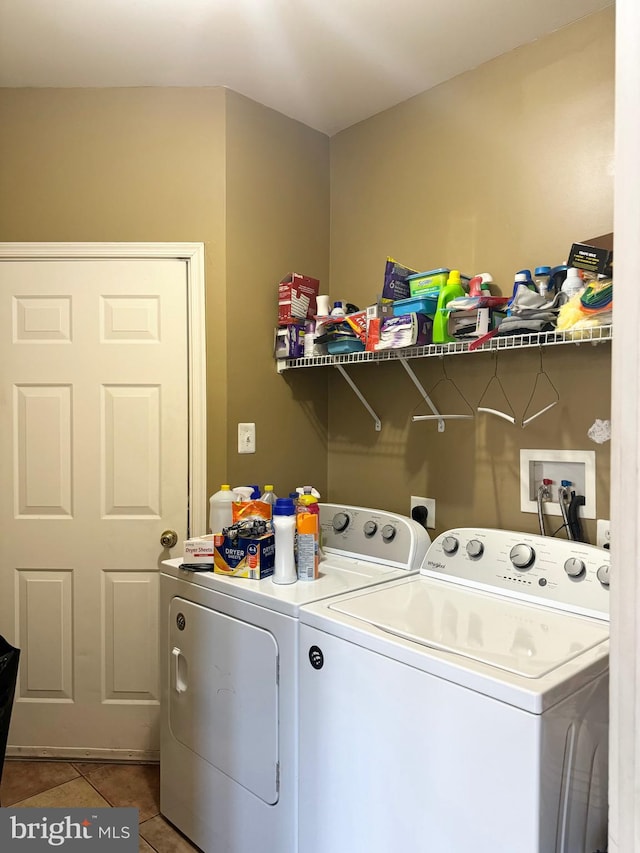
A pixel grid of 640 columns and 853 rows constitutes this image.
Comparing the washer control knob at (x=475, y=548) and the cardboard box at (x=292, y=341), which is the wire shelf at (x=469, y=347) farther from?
the washer control knob at (x=475, y=548)

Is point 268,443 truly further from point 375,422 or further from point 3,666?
point 3,666

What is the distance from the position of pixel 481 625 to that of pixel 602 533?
0.57 meters

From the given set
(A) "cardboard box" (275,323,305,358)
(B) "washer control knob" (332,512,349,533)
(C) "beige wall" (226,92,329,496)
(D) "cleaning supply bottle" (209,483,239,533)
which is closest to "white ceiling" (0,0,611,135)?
(C) "beige wall" (226,92,329,496)

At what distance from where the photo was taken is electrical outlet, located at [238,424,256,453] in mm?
2389

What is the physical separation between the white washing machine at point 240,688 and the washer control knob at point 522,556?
1.17 feet

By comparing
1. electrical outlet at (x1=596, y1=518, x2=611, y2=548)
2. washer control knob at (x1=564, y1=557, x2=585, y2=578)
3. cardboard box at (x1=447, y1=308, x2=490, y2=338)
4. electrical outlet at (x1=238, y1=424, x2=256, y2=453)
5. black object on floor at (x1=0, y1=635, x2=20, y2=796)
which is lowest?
black object on floor at (x1=0, y1=635, x2=20, y2=796)

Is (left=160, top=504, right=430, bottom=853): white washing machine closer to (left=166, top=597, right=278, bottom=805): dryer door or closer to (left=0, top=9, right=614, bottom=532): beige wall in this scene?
(left=166, top=597, right=278, bottom=805): dryer door

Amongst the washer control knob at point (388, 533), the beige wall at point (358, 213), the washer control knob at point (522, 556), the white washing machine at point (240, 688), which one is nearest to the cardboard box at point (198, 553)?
the white washing machine at point (240, 688)

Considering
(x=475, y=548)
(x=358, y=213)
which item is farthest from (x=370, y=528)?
(x=358, y=213)

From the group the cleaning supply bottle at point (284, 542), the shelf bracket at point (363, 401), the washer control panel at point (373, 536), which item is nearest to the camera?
the cleaning supply bottle at point (284, 542)

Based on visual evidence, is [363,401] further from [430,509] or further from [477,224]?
[477,224]

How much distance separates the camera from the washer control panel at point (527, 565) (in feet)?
5.04

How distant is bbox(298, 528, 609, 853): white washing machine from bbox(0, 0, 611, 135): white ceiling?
161 cm

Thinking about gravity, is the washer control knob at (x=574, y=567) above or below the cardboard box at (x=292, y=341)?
below
